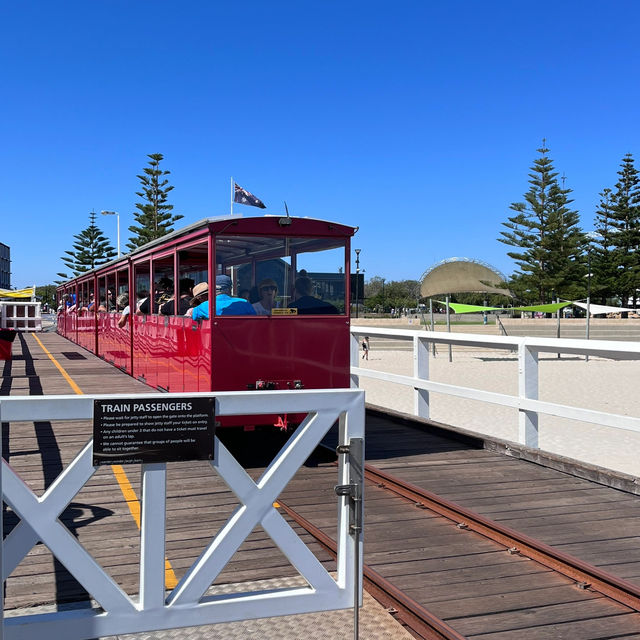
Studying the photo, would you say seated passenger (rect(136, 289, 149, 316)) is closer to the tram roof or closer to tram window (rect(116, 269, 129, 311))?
tram window (rect(116, 269, 129, 311))

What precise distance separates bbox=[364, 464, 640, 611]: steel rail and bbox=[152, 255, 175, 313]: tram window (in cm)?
423

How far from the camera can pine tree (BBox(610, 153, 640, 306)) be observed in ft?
A: 224

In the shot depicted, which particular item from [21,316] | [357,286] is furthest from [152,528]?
[21,316]

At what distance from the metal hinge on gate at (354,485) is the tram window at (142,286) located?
27.8 feet

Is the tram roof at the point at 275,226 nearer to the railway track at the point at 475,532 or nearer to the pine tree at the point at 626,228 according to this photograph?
the railway track at the point at 475,532

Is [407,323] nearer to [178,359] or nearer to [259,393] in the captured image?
[178,359]

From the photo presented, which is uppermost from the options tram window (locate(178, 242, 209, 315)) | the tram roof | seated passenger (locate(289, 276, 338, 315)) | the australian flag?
the australian flag

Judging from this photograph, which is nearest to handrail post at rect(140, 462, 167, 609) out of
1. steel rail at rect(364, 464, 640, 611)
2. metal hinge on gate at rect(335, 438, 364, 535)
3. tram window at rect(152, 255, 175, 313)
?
metal hinge on gate at rect(335, 438, 364, 535)

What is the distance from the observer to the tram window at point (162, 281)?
9.77 m

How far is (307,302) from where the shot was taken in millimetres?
7992

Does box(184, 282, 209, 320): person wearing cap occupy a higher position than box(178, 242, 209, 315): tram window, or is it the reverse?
box(178, 242, 209, 315): tram window

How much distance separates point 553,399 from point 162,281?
1281 centimetres

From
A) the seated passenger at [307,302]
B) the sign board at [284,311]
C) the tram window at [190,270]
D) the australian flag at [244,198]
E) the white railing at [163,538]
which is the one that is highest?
the australian flag at [244,198]

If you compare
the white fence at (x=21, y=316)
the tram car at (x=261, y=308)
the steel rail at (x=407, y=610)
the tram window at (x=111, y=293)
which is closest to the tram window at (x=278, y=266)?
the tram car at (x=261, y=308)
